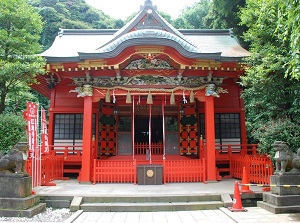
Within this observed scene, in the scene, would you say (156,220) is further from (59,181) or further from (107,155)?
(107,155)

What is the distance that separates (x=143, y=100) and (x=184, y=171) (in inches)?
160

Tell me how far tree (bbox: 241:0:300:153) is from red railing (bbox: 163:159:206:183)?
2666 mm

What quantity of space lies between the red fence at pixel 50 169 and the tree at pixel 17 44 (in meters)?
2.28

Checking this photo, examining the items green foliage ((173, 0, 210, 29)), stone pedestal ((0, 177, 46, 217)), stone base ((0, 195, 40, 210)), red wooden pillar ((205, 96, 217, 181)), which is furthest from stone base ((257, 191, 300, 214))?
green foliage ((173, 0, 210, 29))

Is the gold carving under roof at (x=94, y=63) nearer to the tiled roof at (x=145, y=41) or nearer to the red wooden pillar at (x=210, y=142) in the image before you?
the tiled roof at (x=145, y=41)

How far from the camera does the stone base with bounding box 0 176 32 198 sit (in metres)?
6.83

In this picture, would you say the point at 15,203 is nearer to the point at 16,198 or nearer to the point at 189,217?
the point at 16,198

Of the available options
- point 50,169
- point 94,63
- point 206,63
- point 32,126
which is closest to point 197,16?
point 206,63

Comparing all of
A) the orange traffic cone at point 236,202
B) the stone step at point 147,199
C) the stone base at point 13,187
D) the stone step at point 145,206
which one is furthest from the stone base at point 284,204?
the stone base at point 13,187

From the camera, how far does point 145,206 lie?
7.39 meters

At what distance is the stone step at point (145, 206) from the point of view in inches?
289

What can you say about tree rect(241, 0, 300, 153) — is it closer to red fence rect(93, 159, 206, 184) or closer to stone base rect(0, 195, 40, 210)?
red fence rect(93, 159, 206, 184)

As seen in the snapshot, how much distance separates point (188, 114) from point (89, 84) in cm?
488

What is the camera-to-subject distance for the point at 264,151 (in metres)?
8.20
